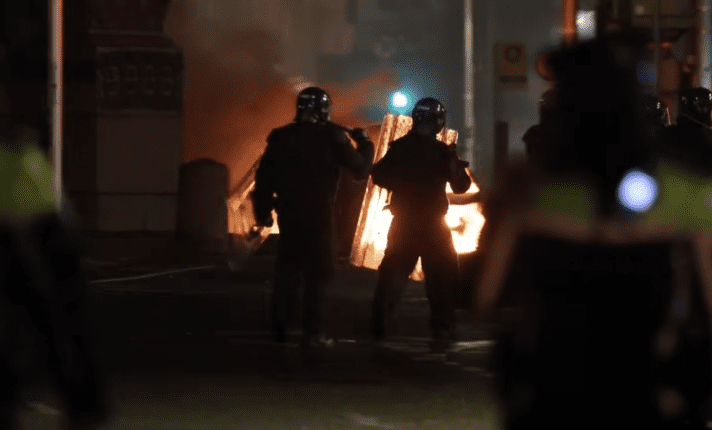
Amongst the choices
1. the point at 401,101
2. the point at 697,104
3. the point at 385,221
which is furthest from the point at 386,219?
the point at 401,101

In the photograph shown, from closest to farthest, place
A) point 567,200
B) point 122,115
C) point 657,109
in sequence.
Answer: point 567,200 → point 657,109 → point 122,115

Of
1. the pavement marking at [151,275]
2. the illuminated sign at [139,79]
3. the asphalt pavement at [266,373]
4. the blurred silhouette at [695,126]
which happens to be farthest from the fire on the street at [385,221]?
the illuminated sign at [139,79]

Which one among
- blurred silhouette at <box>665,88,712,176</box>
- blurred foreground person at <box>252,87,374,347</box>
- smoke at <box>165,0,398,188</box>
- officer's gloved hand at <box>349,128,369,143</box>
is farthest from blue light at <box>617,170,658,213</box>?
smoke at <box>165,0,398,188</box>

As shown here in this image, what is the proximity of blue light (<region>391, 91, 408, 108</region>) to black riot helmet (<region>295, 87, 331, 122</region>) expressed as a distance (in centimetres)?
2056

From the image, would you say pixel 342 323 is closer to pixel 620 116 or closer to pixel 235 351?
pixel 235 351

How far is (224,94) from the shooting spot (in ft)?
127

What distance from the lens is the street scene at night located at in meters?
4.27

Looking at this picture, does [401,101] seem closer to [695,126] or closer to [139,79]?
[139,79]

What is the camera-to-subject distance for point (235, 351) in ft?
37.0

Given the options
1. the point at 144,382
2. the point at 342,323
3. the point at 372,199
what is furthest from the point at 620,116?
the point at 372,199

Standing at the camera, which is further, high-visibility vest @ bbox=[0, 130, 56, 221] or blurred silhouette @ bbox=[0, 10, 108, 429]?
high-visibility vest @ bbox=[0, 130, 56, 221]

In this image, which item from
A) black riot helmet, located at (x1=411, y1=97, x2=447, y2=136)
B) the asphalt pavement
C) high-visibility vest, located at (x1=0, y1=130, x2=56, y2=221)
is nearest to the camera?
high-visibility vest, located at (x1=0, y1=130, x2=56, y2=221)

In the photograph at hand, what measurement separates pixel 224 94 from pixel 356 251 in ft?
72.4

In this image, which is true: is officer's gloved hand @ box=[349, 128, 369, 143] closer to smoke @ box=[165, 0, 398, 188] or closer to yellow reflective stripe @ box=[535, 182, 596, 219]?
yellow reflective stripe @ box=[535, 182, 596, 219]
